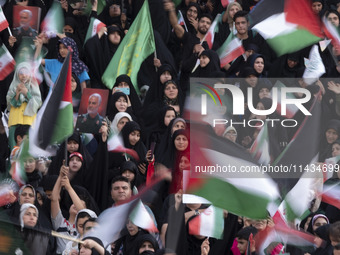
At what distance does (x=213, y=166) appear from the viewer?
10.9m

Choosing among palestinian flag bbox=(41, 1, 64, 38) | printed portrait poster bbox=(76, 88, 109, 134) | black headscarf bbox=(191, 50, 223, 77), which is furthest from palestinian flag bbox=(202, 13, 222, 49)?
printed portrait poster bbox=(76, 88, 109, 134)

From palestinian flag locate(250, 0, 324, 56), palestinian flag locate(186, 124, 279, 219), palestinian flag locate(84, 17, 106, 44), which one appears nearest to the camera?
palestinian flag locate(186, 124, 279, 219)

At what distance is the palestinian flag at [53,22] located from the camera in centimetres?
1642

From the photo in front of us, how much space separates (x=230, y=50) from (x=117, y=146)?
289cm

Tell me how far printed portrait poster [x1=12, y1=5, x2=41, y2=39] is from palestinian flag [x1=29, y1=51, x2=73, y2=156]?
166 inches

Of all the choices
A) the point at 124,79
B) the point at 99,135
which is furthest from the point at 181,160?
the point at 124,79

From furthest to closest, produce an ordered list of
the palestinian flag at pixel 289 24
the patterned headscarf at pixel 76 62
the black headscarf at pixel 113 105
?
the patterned headscarf at pixel 76 62, the black headscarf at pixel 113 105, the palestinian flag at pixel 289 24

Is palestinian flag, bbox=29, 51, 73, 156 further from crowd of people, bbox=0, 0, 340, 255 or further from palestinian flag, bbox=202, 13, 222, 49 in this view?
palestinian flag, bbox=202, 13, 222, 49

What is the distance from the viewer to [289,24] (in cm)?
1248

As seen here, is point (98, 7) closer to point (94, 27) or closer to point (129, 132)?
point (94, 27)

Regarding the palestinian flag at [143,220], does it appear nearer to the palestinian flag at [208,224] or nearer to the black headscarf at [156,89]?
the palestinian flag at [208,224]

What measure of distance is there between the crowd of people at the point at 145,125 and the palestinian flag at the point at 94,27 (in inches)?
2.6

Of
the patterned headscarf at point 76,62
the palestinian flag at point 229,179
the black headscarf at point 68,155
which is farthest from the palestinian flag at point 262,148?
the patterned headscarf at point 76,62

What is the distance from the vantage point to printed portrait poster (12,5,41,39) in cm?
1616
